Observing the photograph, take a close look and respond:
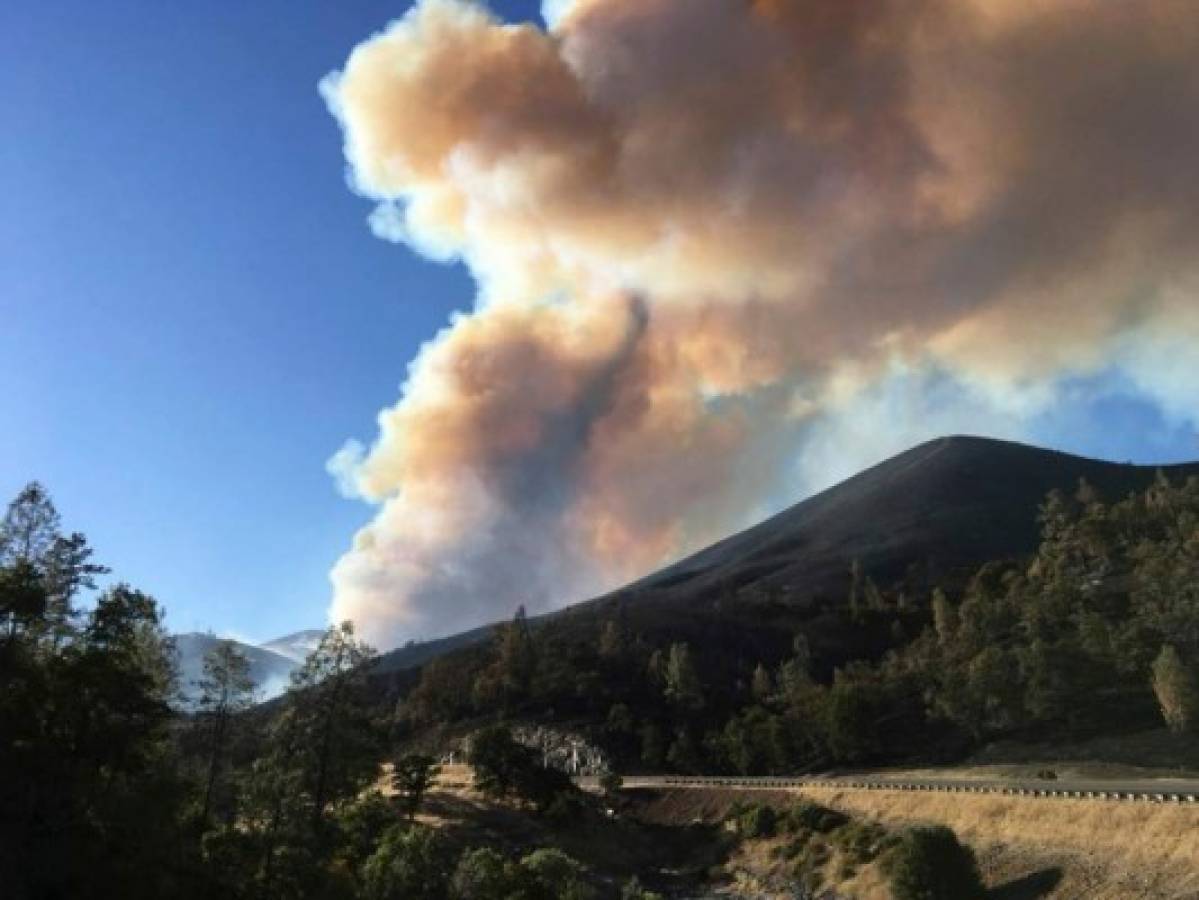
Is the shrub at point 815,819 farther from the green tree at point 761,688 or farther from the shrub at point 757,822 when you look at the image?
the green tree at point 761,688

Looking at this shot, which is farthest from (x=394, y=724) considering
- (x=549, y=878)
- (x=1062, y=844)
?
(x=1062, y=844)

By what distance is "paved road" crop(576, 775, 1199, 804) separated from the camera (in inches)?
2464

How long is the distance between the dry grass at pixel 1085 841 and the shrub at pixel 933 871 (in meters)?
4.10

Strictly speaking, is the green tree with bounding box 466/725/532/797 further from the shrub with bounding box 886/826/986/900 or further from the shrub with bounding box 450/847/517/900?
the shrub with bounding box 450/847/517/900

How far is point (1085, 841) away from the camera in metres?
59.8

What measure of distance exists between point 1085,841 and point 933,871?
408 inches

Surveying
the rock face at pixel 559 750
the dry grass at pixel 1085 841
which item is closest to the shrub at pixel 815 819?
the dry grass at pixel 1085 841

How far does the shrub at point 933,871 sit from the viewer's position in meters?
59.8

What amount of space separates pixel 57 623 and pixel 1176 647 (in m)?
140

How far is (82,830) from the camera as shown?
3219 cm

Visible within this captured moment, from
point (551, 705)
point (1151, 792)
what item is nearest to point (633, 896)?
point (1151, 792)

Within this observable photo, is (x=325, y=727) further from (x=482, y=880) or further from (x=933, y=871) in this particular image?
(x=933, y=871)

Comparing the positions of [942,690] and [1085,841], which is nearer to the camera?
[1085,841]

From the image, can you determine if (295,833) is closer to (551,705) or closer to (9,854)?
(9,854)
